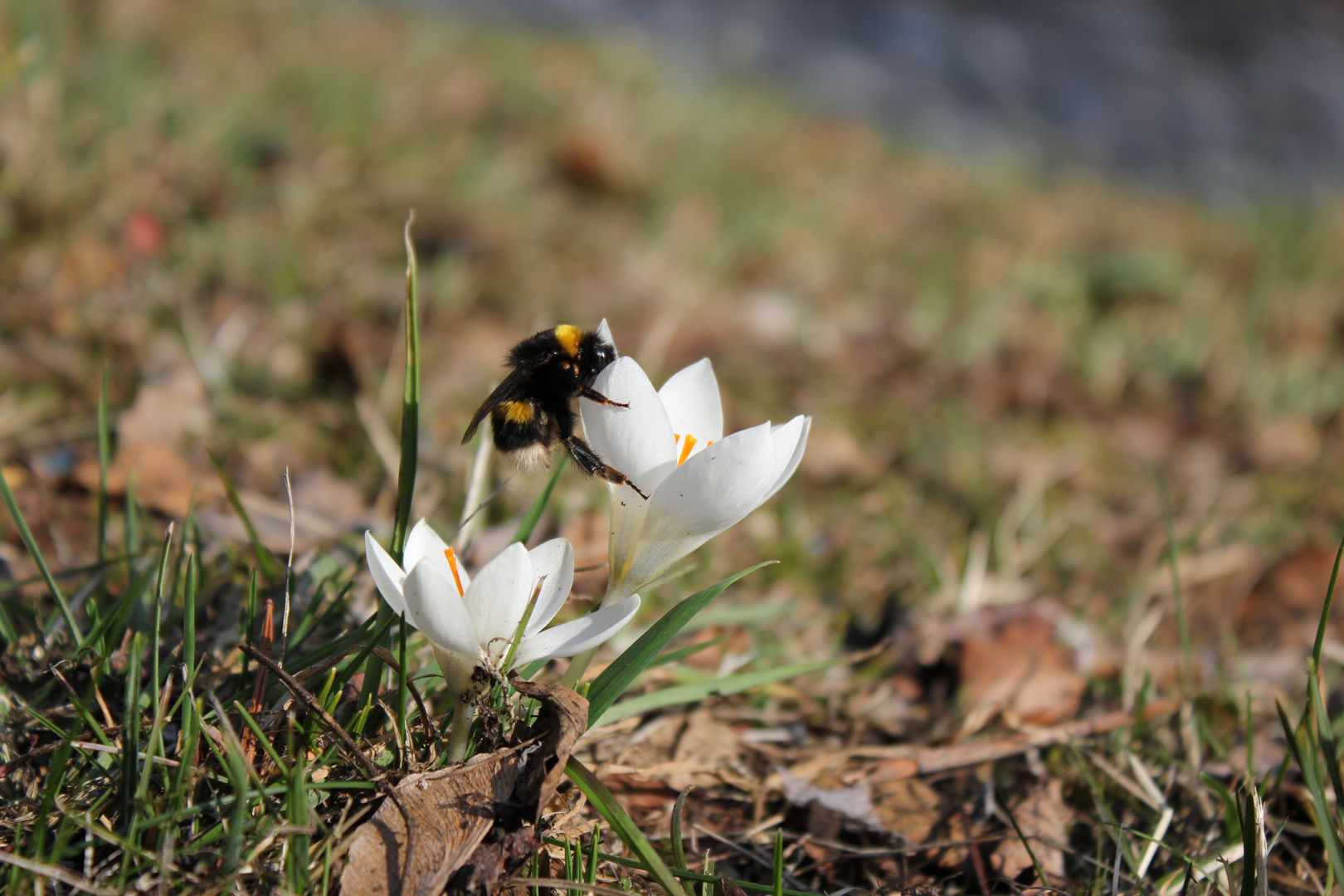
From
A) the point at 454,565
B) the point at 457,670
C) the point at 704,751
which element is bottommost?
the point at 704,751

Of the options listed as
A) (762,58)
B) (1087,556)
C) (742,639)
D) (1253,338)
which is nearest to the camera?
(742,639)

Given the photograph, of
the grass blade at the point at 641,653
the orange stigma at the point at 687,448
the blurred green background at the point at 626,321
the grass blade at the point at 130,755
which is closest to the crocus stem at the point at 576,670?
the grass blade at the point at 641,653

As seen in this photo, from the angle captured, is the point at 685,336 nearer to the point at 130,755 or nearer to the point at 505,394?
the point at 505,394

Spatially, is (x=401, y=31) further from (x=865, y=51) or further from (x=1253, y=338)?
(x=865, y=51)

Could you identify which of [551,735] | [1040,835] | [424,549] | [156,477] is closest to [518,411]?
[424,549]

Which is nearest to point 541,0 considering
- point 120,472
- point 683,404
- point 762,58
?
point 762,58
